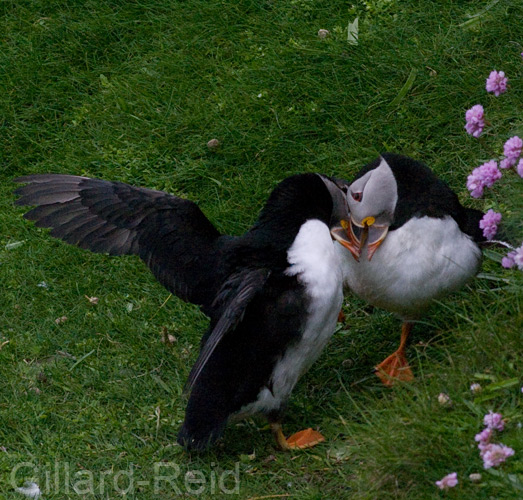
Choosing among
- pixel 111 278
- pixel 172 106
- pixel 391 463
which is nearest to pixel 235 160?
pixel 172 106

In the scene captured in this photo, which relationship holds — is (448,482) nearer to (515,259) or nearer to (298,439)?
(515,259)

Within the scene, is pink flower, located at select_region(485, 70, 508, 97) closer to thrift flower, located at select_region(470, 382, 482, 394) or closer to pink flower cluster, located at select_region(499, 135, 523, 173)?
pink flower cluster, located at select_region(499, 135, 523, 173)

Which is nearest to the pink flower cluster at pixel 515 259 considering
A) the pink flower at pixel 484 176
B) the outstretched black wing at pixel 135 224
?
the pink flower at pixel 484 176

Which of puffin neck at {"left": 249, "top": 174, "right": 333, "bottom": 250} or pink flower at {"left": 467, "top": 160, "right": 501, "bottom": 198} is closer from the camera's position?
pink flower at {"left": 467, "top": 160, "right": 501, "bottom": 198}

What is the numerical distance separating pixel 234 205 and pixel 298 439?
185 cm

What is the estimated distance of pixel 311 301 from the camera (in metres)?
3.90

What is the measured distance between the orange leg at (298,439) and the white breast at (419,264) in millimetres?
666

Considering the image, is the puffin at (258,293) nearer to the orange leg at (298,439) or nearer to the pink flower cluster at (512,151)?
the orange leg at (298,439)

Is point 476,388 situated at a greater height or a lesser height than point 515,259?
lesser

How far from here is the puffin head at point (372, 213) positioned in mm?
4137

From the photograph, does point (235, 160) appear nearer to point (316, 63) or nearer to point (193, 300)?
point (316, 63)

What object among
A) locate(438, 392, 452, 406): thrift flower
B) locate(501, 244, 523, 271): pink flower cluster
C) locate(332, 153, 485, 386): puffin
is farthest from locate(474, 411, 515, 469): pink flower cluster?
locate(332, 153, 485, 386): puffin

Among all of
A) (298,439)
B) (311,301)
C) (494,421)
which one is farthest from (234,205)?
(494,421)

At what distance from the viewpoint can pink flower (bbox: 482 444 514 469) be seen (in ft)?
9.43
